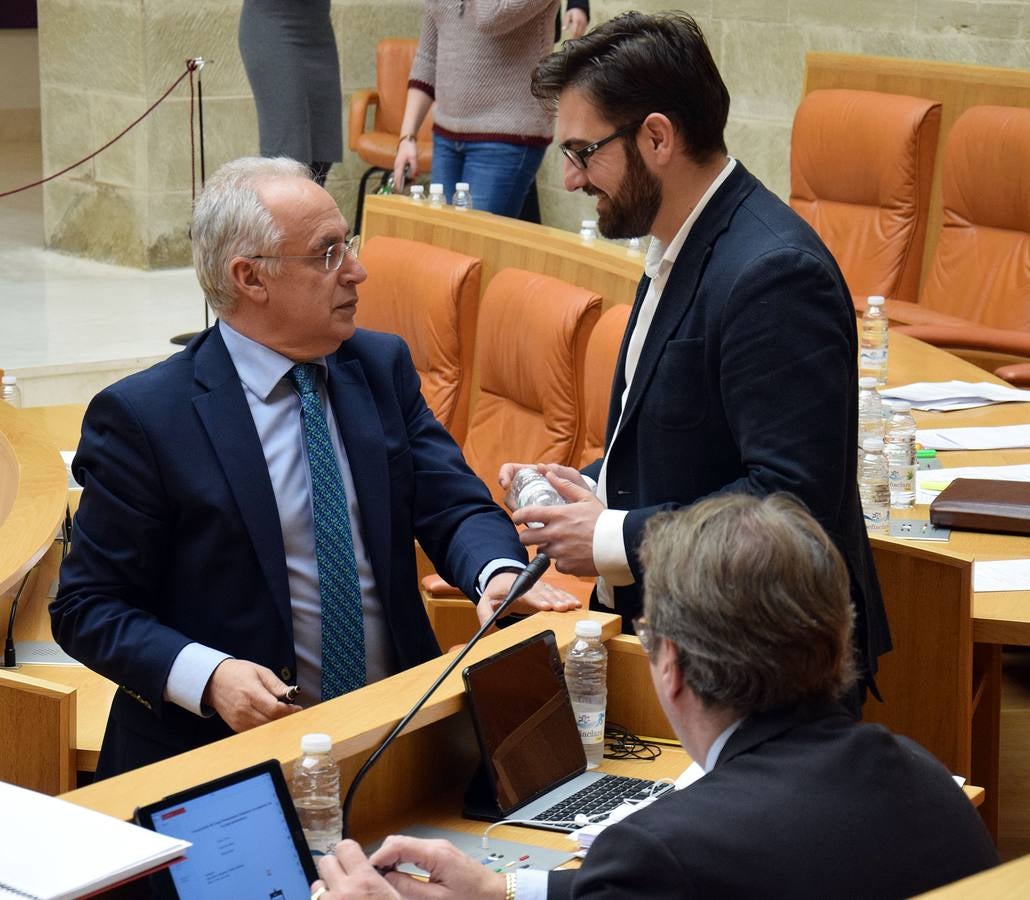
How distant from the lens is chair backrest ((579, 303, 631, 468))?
4031 millimetres

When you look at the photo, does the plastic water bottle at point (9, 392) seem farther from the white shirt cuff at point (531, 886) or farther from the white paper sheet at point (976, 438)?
the white shirt cuff at point (531, 886)

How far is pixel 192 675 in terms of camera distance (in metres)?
2.38

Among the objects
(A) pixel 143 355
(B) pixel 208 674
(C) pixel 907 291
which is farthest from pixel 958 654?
(A) pixel 143 355

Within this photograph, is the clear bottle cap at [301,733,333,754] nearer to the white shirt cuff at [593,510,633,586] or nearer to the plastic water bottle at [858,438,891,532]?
the white shirt cuff at [593,510,633,586]

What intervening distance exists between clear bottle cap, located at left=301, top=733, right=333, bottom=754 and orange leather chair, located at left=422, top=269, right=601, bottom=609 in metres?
2.09

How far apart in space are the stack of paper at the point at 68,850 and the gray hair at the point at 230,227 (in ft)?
3.39

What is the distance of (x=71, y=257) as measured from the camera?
8891mm

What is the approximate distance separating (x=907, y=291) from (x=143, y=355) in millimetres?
3010

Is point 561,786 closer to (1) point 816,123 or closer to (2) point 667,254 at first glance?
(2) point 667,254

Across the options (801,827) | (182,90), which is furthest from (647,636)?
(182,90)

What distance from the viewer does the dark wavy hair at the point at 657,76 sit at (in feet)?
7.95

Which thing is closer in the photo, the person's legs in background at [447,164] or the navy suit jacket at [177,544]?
the navy suit jacket at [177,544]

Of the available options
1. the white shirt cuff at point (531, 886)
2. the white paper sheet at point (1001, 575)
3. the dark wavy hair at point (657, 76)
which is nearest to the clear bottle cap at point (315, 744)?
the white shirt cuff at point (531, 886)

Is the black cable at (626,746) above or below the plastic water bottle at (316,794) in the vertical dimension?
below
